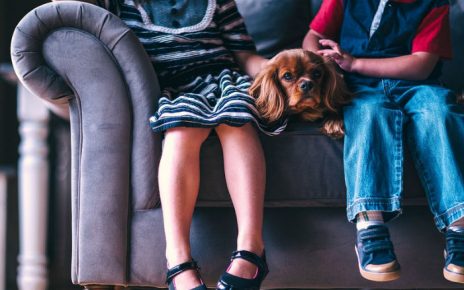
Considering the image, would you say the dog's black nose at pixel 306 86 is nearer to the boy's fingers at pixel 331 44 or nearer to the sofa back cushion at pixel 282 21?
the boy's fingers at pixel 331 44

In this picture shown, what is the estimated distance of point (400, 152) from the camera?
1.21 metres

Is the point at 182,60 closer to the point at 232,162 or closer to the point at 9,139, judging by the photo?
the point at 232,162

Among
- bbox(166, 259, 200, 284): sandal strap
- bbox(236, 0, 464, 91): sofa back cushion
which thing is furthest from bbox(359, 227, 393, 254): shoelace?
bbox(236, 0, 464, 91): sofa back cushion

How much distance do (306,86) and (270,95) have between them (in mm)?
80

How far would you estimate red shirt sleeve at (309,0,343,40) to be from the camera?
1552mm

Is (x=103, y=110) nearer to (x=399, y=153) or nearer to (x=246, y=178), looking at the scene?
(x=246, y=178)

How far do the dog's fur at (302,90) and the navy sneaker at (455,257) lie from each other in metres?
0.31

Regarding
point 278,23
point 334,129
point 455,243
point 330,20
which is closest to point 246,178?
point 334,129

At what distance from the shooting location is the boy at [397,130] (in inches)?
45.6

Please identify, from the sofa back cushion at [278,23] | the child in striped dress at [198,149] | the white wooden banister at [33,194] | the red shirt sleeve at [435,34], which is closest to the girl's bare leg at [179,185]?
the child in striped dress at [198,149]

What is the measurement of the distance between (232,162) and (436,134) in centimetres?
42

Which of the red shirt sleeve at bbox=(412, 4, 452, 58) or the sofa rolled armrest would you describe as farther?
the red shirt sleeve at bbox=(412, 4, 452, 58)

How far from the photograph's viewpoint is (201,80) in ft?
4.74

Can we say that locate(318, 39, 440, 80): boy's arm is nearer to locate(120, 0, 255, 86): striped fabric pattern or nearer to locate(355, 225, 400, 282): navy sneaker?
locate(120, 0, 255, 86): striped fabric pattern
